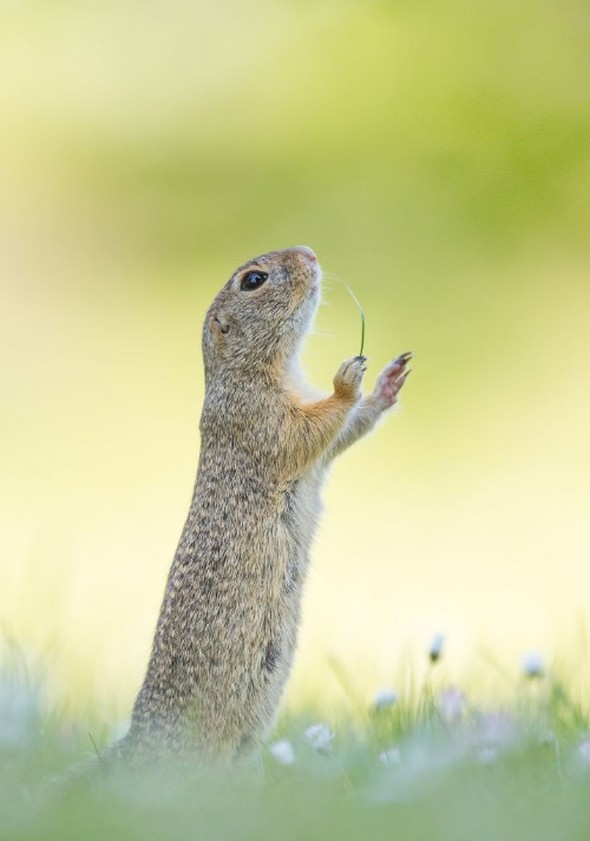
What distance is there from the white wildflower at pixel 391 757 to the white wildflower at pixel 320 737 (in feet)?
0.62

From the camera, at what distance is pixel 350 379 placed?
650 centimetres

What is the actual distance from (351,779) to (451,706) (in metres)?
0.95

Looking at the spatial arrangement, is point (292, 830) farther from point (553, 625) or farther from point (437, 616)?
point (437, 616)

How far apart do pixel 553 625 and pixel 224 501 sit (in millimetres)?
1750

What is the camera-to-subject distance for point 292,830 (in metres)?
3.72

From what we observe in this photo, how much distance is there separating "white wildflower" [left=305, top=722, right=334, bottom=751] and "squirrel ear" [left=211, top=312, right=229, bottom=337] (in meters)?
2.01

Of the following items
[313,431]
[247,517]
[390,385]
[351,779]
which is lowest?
[351,779]

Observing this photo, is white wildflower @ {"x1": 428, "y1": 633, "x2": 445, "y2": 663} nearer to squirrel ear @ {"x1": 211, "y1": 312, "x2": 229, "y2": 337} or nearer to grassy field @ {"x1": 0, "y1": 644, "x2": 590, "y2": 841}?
grassy field @ {"x1": 0, "y1": 644, "x2": 590, "y2": 841}

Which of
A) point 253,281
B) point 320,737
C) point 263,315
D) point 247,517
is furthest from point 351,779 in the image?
point 253,281

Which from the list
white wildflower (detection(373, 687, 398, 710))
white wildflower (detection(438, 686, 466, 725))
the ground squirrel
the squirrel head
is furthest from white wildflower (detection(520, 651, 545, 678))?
the squirrel head

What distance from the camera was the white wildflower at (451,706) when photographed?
5.50 m

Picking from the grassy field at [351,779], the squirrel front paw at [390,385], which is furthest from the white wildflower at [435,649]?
the squirrel front paw at [390,385]

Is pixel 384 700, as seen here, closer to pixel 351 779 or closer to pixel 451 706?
pixel 451 706

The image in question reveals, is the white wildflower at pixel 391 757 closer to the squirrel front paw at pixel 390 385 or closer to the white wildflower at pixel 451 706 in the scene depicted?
the white wildflower at pixel 451 706
